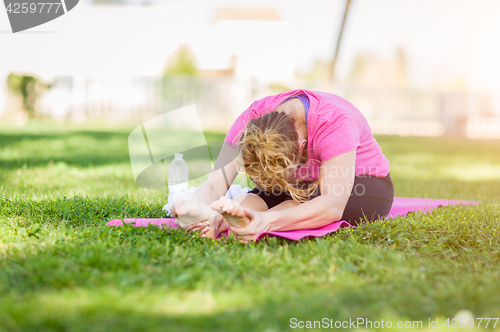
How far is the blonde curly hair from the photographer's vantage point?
246cm

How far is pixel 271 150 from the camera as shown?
2.45 metres

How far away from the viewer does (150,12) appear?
22.0 metres

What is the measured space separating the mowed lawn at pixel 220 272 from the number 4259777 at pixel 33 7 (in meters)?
7.03

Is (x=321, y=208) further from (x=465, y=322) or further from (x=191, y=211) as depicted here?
(x=465, y=322)

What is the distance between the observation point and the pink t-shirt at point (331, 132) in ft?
8.55

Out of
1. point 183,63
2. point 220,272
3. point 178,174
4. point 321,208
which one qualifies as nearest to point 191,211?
point 220,272

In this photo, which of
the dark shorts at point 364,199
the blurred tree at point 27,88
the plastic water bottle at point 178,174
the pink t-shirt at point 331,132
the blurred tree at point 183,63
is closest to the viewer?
the pink t-shirt at point 331,132

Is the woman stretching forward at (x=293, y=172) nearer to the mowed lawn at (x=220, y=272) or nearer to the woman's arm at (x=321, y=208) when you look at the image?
the woman's arm at (x=321, y=208)

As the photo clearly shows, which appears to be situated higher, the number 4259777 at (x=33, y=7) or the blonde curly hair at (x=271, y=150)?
the number 4259777 at (x=33, y=7)

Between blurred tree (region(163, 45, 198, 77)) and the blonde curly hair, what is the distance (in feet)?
56.2

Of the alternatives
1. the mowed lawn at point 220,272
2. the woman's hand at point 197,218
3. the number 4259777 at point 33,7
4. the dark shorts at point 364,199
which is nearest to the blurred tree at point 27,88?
the number 4259777 at point 33,7

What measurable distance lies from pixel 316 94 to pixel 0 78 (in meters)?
14.6

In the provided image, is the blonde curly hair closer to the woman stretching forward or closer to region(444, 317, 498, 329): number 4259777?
the woman stretching forward

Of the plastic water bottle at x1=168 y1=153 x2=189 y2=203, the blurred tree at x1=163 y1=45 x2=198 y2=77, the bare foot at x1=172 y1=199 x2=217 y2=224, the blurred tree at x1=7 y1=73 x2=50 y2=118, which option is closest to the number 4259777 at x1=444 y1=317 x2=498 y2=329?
the bare foot at x1=172 y1=199 x2=217 y2=224
